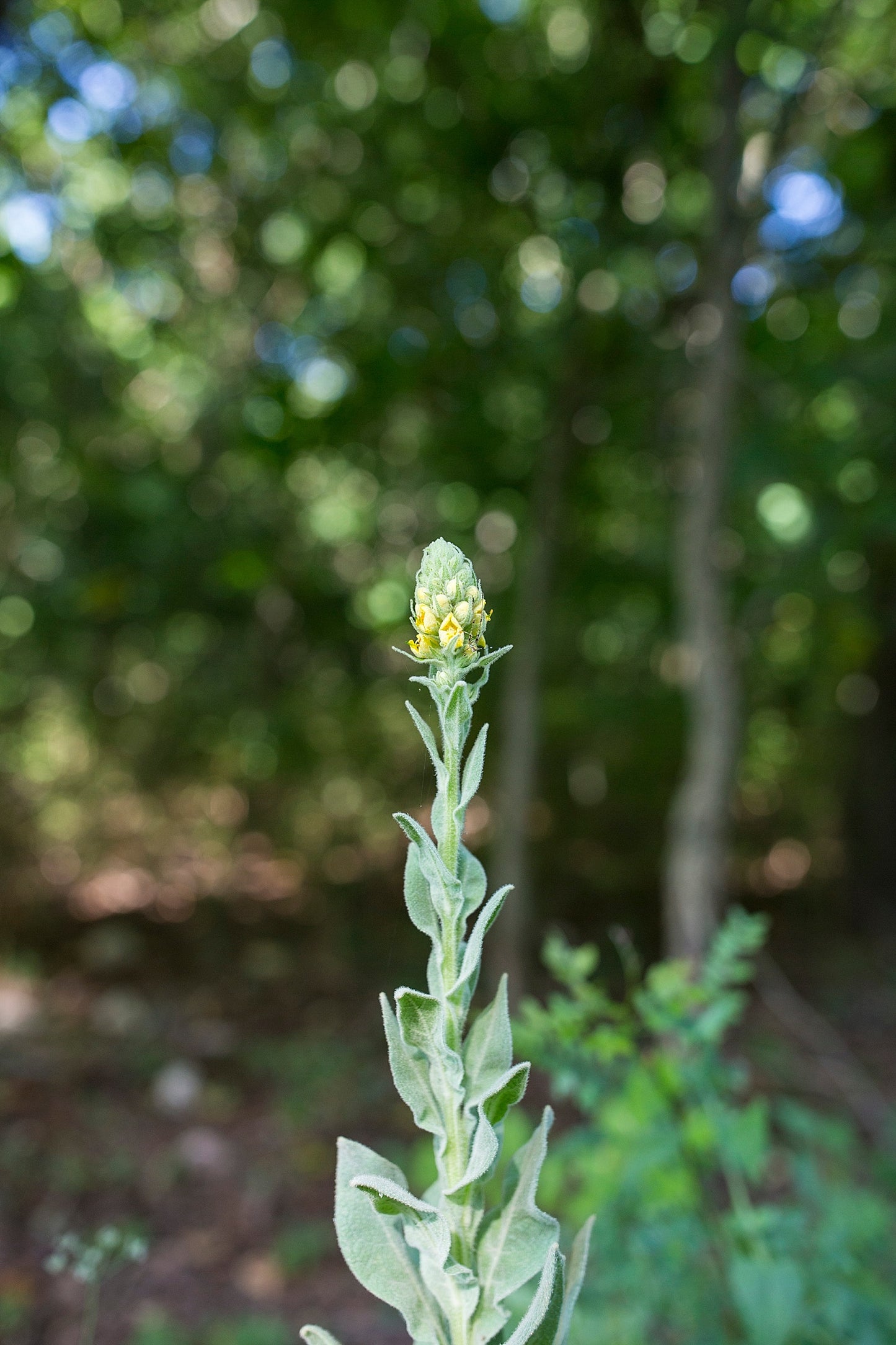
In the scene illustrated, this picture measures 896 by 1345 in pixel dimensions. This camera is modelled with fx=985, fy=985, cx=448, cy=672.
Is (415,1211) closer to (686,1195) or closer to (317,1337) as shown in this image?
(317,1337)

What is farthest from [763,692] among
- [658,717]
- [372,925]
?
[372,925]

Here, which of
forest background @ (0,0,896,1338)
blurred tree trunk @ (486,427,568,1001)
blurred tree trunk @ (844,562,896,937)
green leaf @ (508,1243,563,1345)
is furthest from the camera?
blurred tree trunk @ (844,562,896,937)

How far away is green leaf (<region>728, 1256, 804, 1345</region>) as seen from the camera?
1352 mm

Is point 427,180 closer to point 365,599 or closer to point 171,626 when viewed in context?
point 365,599

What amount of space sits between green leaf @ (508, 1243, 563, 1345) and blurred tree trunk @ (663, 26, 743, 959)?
2.59 m

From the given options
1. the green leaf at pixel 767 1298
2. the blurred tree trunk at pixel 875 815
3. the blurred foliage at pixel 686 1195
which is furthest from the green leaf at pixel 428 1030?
the blurred tree trunk at pixel 875 815

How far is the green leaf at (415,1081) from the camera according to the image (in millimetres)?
732

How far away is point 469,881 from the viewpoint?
0.76 m

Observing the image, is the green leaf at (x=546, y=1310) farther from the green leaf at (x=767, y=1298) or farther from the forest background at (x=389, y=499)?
the forest background at (x=389, y=499)

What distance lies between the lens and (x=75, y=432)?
18.6 feet

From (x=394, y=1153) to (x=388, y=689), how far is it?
3.04 meters

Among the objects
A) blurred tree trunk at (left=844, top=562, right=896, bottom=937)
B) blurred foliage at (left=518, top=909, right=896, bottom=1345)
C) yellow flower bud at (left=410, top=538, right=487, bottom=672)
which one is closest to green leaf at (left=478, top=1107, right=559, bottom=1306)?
yellow flower bud at (left=410, top=538, right=487, bottom=672)

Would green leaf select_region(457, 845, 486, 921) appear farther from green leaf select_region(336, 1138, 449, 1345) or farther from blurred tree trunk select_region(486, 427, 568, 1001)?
blurred tree trunk select_region(486, 427, 568, 1001)

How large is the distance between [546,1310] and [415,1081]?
6.8 inches
